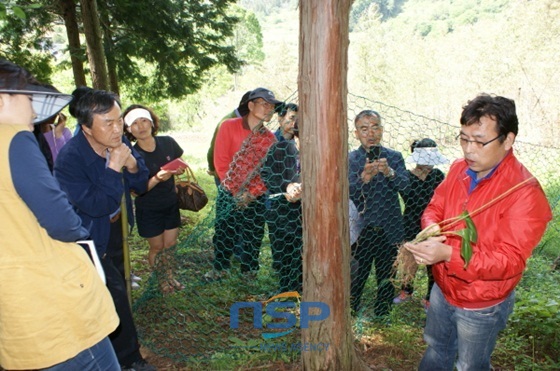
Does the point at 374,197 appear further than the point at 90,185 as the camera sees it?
Yes

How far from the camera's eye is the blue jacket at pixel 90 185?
236 cm

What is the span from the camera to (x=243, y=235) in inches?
A: 151

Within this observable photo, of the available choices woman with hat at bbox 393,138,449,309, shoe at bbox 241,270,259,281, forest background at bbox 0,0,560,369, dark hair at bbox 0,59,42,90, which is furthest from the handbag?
dark hair at bbox 0,59,42,90

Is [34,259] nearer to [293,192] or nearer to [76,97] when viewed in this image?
[76,97]

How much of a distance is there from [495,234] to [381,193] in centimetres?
137

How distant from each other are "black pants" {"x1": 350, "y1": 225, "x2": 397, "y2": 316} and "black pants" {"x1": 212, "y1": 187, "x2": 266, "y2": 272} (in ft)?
2.77

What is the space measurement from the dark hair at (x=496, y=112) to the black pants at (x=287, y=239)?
1.64 m

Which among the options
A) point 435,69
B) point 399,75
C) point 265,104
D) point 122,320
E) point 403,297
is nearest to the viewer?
point 122,320

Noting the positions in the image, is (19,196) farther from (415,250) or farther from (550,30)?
(550,30)

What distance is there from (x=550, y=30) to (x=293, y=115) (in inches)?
584

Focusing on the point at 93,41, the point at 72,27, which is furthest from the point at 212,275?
the point at 72,27

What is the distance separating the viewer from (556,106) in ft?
41.1

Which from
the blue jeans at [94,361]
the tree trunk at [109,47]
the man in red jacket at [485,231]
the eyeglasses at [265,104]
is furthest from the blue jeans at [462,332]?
the tree trunk at [109,47]

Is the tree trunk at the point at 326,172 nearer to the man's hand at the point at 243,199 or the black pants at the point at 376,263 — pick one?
the black pants at the point at 376,263
